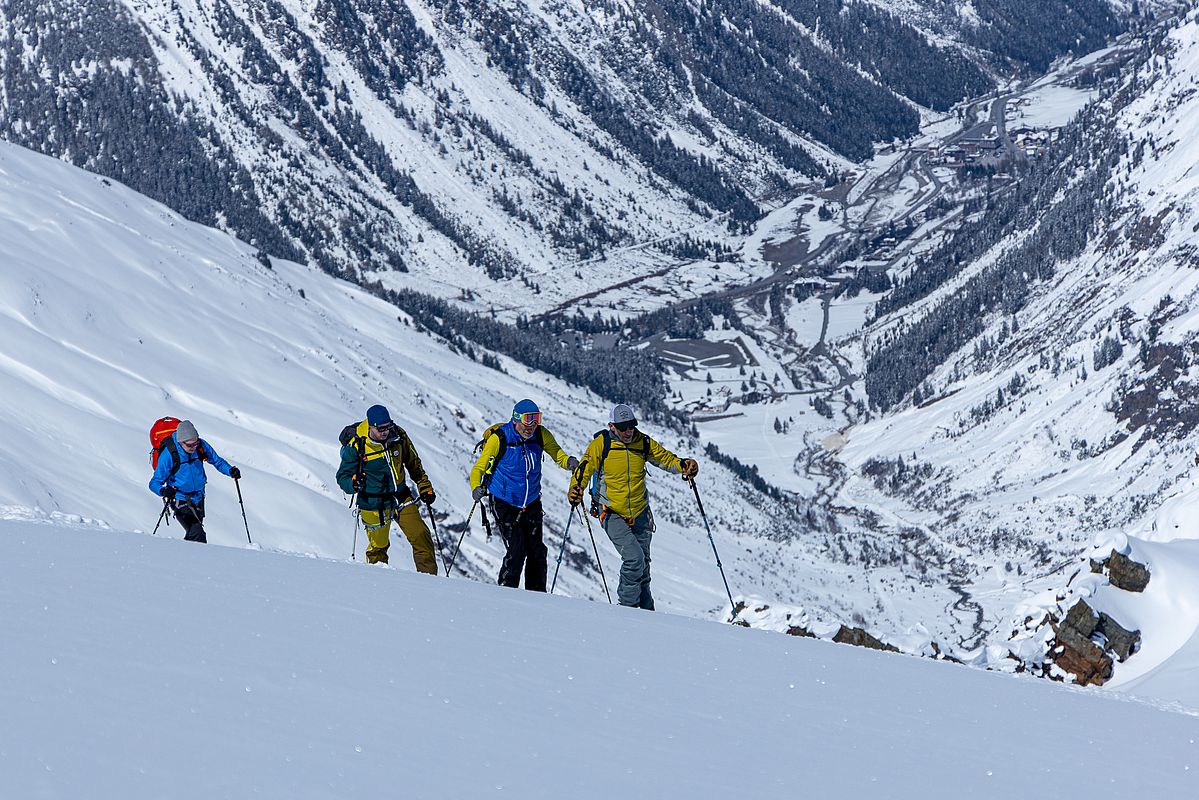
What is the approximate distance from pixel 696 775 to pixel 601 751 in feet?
2.02

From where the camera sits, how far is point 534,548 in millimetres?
15812

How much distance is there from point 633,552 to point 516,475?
182cm

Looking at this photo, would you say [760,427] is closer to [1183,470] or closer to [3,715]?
[1183,470]

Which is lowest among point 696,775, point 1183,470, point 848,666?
point 1183,470

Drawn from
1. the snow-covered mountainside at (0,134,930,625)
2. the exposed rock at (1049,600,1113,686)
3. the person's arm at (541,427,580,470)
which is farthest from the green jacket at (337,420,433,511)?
the exposed rock at (1049,600,1113,686)

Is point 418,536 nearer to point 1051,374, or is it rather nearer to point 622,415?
point 622,415

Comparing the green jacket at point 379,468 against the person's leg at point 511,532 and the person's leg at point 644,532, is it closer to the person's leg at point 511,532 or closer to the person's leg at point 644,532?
the person's leg at point 511,532

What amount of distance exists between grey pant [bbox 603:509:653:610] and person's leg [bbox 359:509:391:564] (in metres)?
3.06

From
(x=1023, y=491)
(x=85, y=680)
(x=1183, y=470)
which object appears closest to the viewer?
(x=85, y=680)

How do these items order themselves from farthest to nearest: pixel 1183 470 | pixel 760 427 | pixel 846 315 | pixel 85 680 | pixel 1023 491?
pixel 846 315 → pixel 760 427 → pixel 1023 491 → pixel 1183 470 → pixel 85 680

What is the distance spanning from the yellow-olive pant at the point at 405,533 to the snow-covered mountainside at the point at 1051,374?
22675 millimetres

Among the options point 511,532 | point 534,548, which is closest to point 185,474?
point 511,532

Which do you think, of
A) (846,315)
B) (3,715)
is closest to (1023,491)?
(846,315)

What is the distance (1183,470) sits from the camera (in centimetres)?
8231
